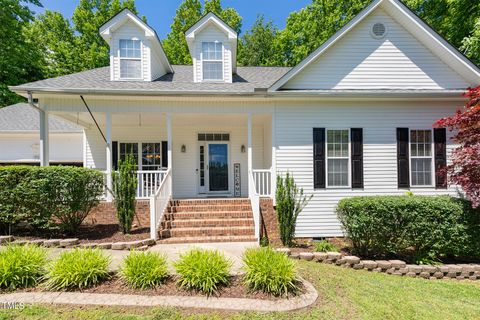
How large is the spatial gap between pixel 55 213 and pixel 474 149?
1040cm

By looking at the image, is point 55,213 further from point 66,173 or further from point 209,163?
point 209,163

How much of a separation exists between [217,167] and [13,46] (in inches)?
616

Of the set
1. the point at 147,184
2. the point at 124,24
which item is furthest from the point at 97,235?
the point at 124,24

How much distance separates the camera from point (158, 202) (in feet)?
21.8

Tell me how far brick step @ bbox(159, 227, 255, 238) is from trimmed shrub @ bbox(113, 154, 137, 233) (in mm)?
1027

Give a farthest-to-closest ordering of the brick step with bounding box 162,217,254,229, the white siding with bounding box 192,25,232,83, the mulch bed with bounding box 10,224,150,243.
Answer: the white siding with bounding box 192,25,232,83 → the brick step with bounding box 162,217,254,229 → the mulch bed with bounding box 10,224,150,243

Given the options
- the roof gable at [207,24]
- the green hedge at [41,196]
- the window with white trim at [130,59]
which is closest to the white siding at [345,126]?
the roof gable at [207,24]

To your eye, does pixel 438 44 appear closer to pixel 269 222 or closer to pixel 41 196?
pixel 269 222

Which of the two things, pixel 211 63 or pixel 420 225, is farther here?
pixel 211 63

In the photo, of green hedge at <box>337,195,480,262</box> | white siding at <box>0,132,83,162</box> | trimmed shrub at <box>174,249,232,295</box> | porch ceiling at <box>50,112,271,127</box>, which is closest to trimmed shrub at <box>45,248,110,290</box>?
trimmed shrub at <box>174,249,232,295</box>

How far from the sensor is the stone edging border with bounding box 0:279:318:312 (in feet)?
11.2

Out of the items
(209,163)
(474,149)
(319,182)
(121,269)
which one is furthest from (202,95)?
(474,149)

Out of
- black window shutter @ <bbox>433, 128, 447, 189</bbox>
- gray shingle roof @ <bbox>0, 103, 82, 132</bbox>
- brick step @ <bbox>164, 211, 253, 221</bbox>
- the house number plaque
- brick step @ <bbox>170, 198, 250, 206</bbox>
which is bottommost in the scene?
brick step @ <bbox>164, 211, 253, 221</bbox>

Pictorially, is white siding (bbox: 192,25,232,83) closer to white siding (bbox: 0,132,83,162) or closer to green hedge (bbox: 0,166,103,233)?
green hedge (bbox: 0,166,103,233)
